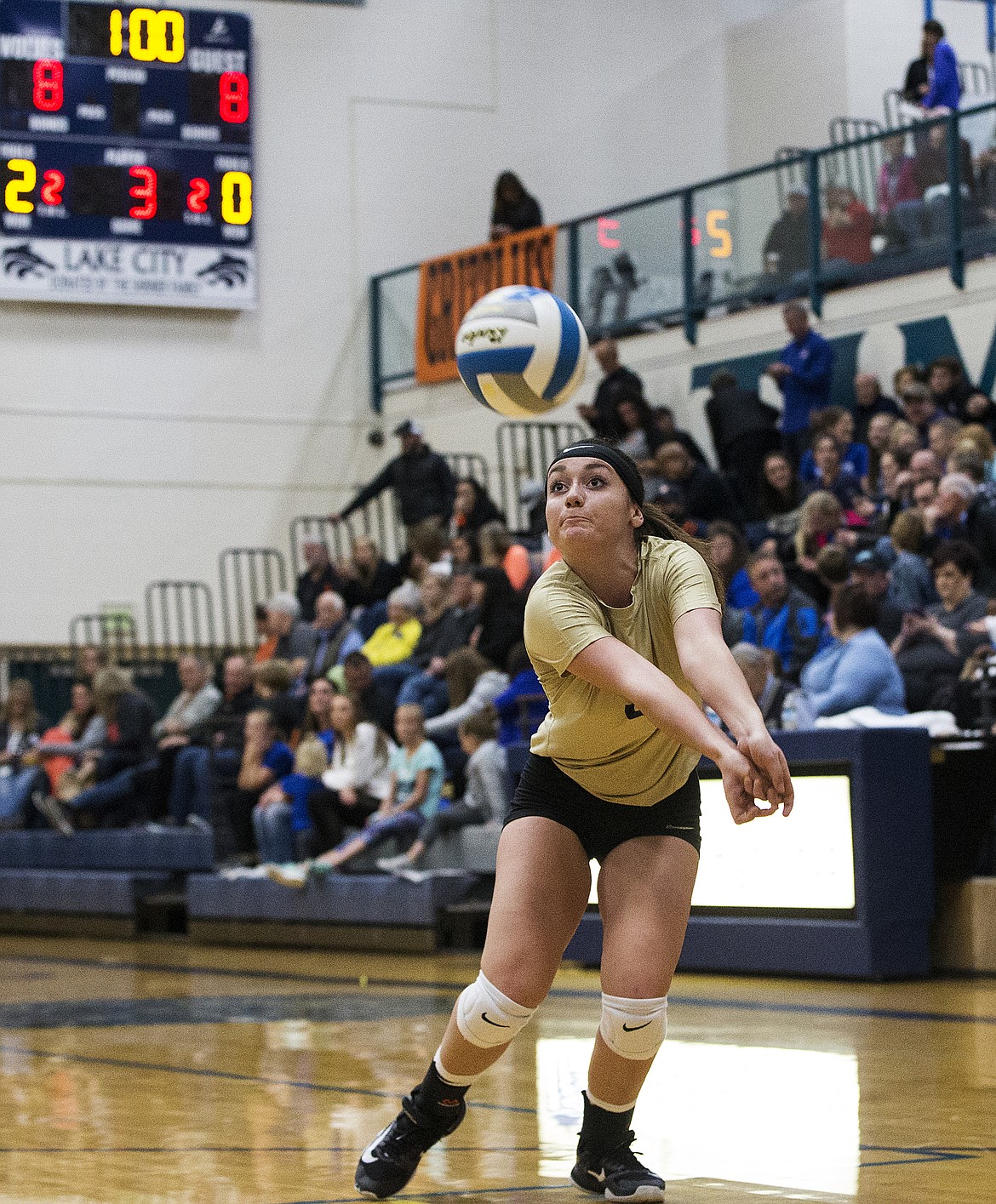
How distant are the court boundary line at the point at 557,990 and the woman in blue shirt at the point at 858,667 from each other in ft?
6.22

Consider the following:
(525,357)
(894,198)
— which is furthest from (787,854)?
(894,198)

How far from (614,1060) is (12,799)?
13.1 metres

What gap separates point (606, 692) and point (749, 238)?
14.1 meters

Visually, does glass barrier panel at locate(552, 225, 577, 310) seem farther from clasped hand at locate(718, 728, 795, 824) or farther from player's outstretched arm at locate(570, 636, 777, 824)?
clasped hand at locate(718, 728, 795, 824)

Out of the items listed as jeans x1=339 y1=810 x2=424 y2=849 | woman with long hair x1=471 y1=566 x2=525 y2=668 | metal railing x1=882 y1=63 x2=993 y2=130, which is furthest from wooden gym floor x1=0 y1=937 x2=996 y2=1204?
metal railing x1=882 y1=63 x2=993 y2=130

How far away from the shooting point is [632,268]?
63.8 ft

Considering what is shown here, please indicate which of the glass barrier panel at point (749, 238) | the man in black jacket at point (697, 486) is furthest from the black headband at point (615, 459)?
the glass barrier panel at point (749, 238)

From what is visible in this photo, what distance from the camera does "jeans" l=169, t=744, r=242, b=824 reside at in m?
15.5

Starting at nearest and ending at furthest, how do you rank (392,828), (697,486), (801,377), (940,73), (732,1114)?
(732,1114) → (392,828) → (697,486) → (801,377) → (940,73)

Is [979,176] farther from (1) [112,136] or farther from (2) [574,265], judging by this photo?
(1) [112,136]

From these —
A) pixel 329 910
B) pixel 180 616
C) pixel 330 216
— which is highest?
pixel 330 216

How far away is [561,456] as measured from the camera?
16.2 feet

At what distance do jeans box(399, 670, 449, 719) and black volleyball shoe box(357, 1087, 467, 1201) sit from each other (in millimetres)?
9181

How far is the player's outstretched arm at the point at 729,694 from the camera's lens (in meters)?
4.13
